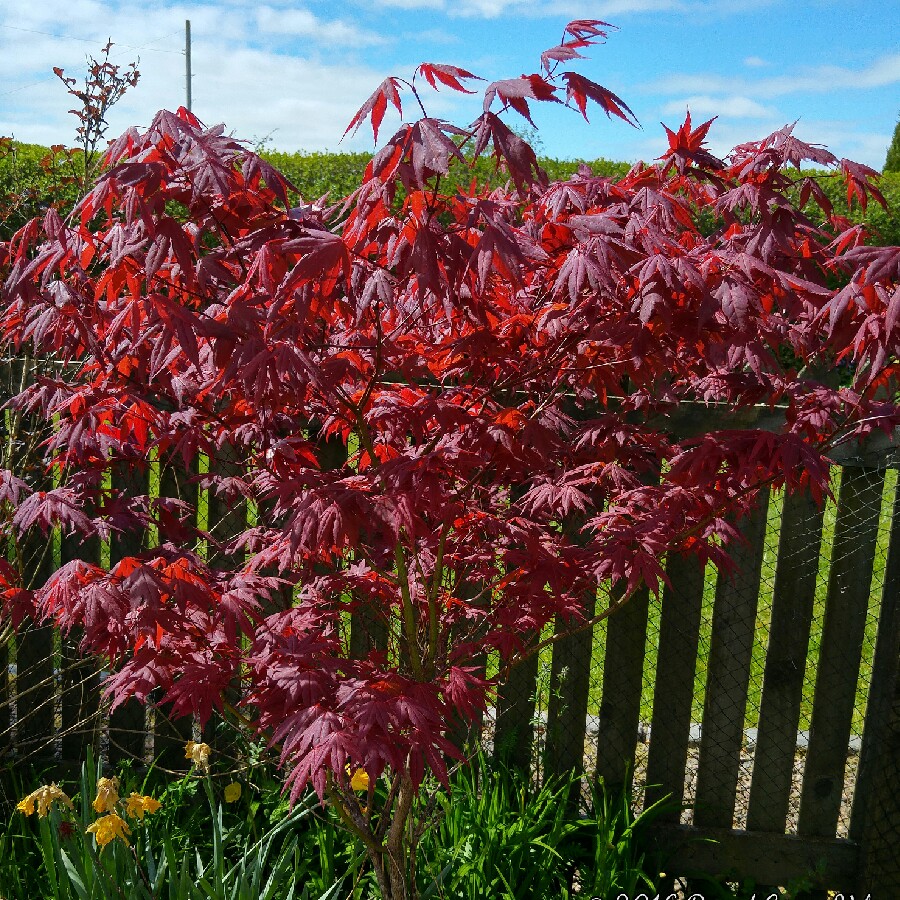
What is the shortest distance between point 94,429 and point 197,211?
0.71 m

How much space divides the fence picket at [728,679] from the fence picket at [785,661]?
0.26 feet

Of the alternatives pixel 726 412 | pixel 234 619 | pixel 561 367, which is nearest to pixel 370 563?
pixel 234 619

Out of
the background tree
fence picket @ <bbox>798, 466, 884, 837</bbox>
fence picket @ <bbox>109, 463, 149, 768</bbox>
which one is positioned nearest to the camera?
fence picket @ <bbox>798, 466, 884, 837</bbox>

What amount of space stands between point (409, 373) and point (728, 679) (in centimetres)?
190

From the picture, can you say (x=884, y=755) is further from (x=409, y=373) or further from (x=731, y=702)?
(x=409, y=373)

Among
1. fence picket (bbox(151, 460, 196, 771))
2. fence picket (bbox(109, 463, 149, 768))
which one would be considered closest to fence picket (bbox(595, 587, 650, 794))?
fence picket (bbox(151, 460, 196, 771))

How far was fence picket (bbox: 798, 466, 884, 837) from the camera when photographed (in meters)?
3.17

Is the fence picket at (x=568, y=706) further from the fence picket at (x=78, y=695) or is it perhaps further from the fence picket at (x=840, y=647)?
the fence picket at (x=78, y=695)

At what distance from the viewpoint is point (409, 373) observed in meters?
2.27

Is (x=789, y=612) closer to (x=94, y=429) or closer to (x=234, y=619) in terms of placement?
(x=234, y=619)

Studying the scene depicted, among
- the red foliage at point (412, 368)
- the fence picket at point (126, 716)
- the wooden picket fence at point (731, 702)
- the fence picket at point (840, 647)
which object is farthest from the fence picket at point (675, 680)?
the fence picket at point (126, 716)

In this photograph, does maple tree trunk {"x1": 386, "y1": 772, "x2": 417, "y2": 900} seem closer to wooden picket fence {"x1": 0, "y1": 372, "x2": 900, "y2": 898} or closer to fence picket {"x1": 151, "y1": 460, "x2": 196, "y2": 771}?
wooden picket fence {"x1": 0, "y1": 372, "x2": 900, "y2": 898}

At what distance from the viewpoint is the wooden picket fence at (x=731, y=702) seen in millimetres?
3230

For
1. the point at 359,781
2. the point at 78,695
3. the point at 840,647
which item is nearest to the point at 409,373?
the point at 359,781
